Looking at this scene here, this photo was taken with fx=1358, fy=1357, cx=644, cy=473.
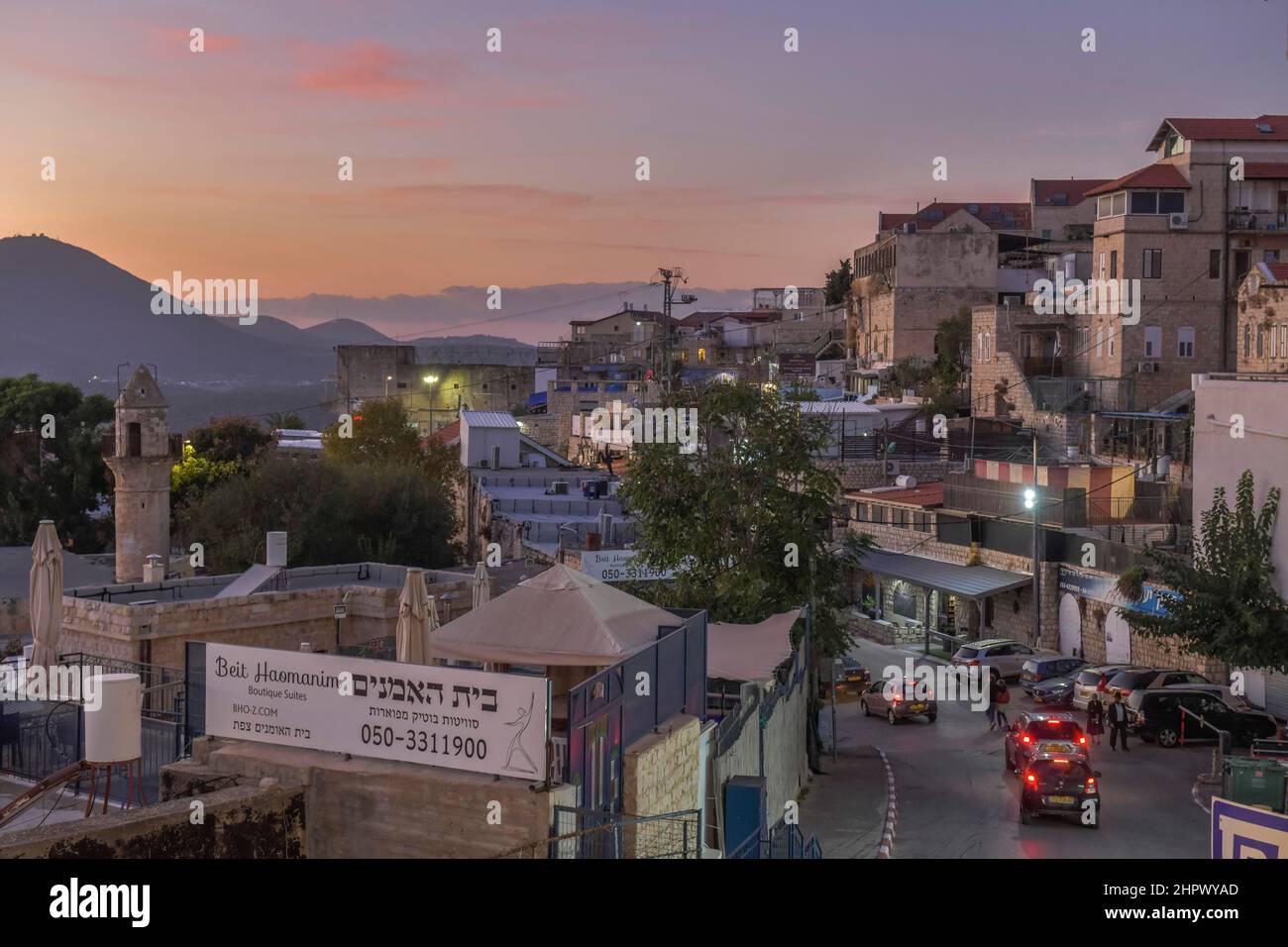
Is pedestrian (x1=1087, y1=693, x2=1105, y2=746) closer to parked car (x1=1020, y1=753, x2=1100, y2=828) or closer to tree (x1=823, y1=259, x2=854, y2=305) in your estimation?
parked car (x1=1020, y1=753, x2=1100, y2=828)

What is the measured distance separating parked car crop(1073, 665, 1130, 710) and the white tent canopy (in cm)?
1749

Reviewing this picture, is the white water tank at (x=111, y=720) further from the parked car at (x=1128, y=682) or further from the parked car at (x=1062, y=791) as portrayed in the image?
the parked car at (x=1128, y=682)

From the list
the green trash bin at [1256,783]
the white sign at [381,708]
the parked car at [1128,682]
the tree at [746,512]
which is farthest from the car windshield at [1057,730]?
the white sign at [381,708]

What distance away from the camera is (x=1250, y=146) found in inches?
2206

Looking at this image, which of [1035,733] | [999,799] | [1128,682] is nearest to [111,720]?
[999,799]

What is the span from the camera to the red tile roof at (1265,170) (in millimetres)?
54812

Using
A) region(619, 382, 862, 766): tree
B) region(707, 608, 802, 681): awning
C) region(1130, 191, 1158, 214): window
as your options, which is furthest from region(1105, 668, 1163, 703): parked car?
region(1130, 191, 1158, 214): window

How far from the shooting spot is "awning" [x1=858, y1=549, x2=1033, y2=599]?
3888cm

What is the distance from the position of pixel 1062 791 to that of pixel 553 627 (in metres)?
9.52

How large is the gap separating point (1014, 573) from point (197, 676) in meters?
29.8

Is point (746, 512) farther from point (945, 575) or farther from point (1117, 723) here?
point (945, 575)

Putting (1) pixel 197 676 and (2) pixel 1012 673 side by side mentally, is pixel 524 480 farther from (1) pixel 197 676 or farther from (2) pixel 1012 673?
(1) pixel 197 676

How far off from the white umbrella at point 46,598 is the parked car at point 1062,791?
1472cm
